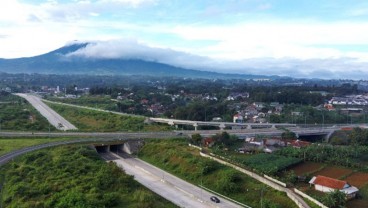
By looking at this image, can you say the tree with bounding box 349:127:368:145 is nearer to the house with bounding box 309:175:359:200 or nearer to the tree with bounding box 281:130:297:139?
the tree with bounding box 281:130:297:139

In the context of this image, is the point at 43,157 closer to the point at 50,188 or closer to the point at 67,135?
the point at 50,188

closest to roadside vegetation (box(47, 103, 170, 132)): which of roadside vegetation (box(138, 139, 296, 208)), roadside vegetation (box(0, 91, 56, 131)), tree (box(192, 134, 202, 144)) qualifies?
roadside vegetation (box(0, 91, 56, 131))

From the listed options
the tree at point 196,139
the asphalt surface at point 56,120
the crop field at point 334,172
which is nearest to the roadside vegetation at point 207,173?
the tree at point 196,139

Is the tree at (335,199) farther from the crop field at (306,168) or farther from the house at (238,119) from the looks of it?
the house at (238,119)

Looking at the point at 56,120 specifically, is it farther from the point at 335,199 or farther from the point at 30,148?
the point at 335,199

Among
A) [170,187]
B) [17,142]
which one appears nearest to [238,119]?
[17,142]
